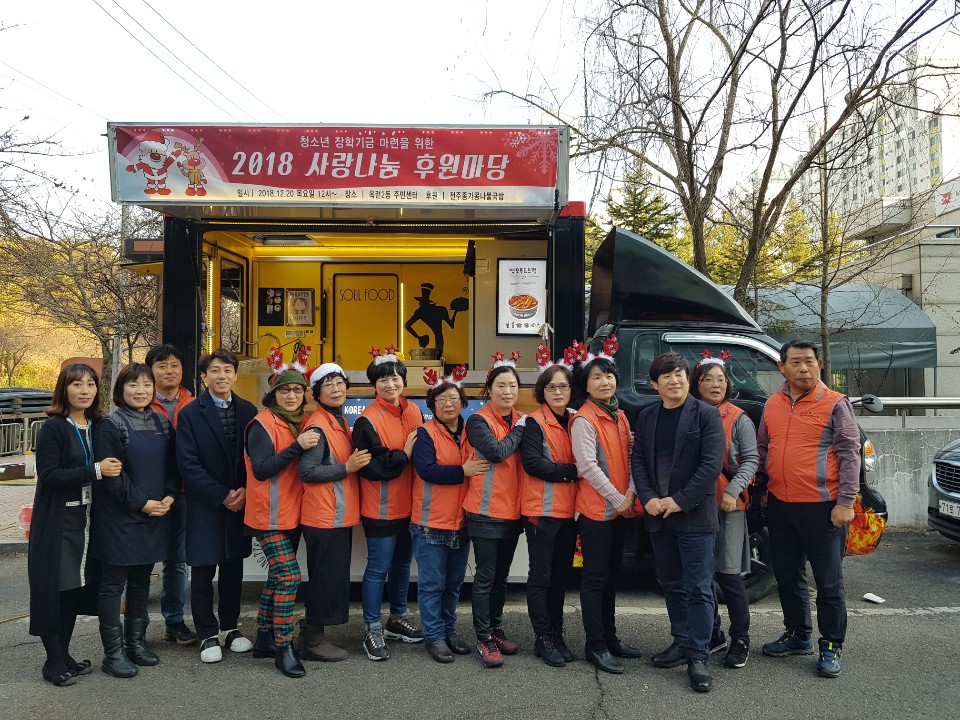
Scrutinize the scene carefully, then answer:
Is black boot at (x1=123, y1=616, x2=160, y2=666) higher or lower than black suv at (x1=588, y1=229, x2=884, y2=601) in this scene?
lower

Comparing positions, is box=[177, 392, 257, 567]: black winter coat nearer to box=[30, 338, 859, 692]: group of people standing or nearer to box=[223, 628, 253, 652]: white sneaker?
box=[30, 338, 859, 692]: group of people standing

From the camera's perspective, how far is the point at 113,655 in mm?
4594

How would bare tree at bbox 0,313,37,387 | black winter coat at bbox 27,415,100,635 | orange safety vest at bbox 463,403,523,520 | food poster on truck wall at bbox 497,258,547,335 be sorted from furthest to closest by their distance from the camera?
bare tree at bbox 0,313,37,387, food poster on truck wall at bbox 497,258,547,335, orange safety vest at bbox 463,403,523,520, black winter coat at bbox 27,415,100,635

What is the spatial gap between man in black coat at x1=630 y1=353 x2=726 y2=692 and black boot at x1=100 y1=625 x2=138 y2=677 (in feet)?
10.2

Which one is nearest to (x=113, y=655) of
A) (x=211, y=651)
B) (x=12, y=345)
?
(x=211, y=651)

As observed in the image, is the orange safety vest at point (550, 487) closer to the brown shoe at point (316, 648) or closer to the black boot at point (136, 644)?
the brown shoe at point (316, 648)

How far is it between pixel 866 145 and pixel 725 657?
709 cm

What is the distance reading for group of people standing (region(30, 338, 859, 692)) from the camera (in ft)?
14.6

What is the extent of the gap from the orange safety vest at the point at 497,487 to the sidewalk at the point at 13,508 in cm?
601

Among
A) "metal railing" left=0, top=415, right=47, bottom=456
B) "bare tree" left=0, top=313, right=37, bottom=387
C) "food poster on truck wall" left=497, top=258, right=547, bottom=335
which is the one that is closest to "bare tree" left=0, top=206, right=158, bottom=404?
"metal railing" left=0, top=415, right=47, bottom=456

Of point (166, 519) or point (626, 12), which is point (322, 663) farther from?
point (626, 12)

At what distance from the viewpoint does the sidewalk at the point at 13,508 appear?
8.32 metres

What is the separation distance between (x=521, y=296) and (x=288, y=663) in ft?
11.8

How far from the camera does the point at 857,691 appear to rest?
14.2 feet
